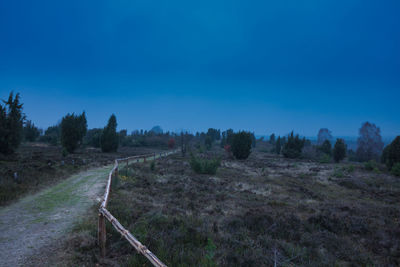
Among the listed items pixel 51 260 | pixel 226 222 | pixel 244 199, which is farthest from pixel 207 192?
pixel 51 260

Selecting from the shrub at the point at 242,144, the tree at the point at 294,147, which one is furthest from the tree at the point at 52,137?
the tree at the point at 294,147

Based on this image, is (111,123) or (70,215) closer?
(70,215)

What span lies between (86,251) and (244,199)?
326 inches

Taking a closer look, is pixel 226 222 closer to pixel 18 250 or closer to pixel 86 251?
pixel 86 251

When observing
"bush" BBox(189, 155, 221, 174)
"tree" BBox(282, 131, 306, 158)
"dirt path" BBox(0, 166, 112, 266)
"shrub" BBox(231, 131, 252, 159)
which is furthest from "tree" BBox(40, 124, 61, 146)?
"tree" BBox(282, 131, 306, 158)

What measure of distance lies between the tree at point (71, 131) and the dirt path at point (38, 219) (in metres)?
25.5

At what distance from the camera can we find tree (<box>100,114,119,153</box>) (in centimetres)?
4000

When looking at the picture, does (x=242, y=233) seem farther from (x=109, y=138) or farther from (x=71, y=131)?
(x=109, y=138)

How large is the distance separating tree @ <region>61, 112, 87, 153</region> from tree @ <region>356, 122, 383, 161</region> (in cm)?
6670

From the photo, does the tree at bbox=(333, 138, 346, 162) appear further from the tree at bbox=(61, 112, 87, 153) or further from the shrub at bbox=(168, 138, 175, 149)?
the tree at bbox=(61, 112, 87, 153)

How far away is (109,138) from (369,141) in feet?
230

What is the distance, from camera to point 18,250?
4.62 m

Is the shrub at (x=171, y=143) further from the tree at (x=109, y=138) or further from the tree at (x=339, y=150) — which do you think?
the tree at (x=339, y=150)

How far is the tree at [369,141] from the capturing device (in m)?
52.1
